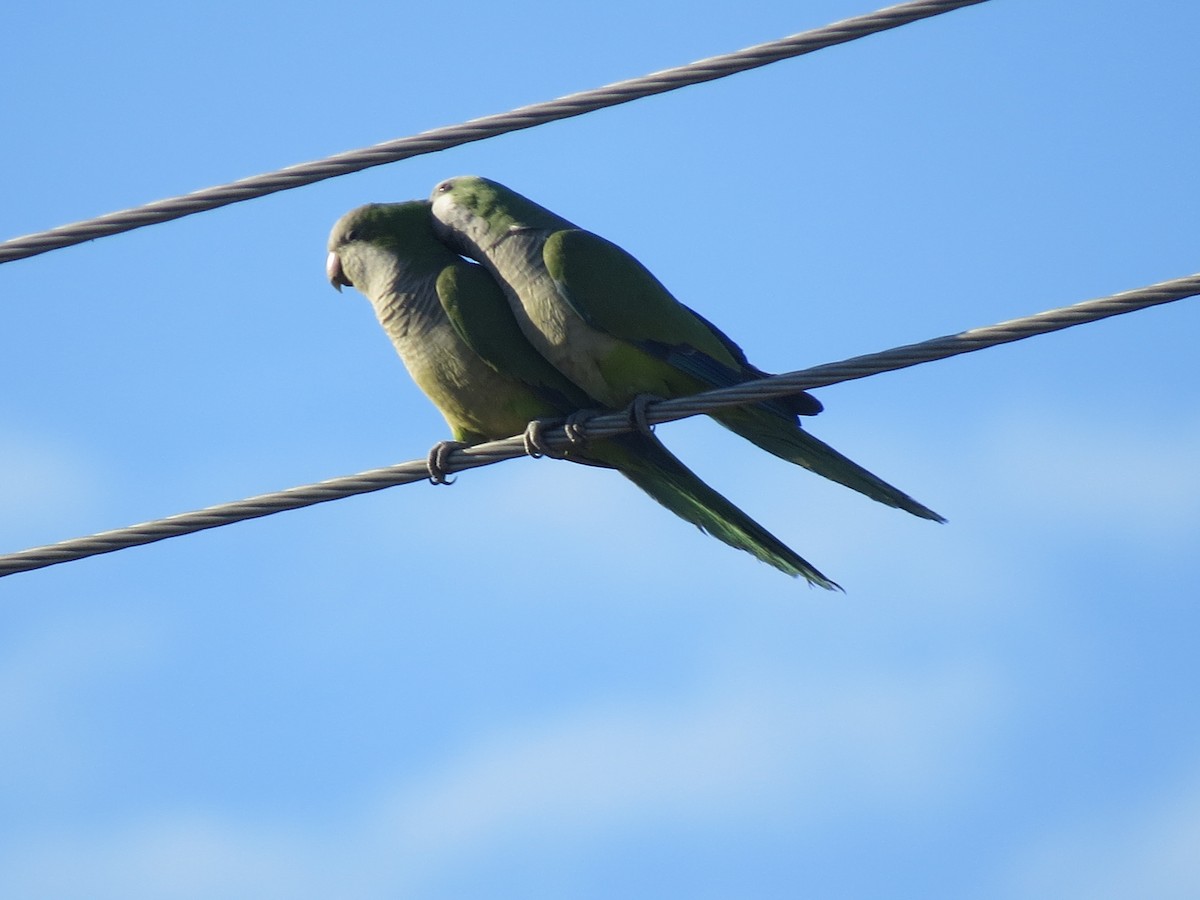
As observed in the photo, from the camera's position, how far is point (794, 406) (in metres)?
5.40

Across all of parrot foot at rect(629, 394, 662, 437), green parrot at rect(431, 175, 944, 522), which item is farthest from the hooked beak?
parrot foot at rect(629, 394, 662, 437)

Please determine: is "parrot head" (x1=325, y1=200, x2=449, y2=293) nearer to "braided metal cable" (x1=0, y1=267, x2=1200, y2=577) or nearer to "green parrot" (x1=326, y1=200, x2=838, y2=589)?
"green parrot" (x1=326, y1=200, x2=838, y2=589)

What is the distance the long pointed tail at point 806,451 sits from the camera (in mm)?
5016

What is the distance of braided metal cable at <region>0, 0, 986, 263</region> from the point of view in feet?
13.0

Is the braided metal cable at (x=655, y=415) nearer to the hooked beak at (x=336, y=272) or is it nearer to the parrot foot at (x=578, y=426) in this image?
the parrot foot at (x=578, y=426)

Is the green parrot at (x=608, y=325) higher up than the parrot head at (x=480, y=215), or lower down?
lower down

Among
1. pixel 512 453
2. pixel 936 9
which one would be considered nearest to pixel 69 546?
pixel 512 453

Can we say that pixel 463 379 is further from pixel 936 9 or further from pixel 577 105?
pixel 936 9

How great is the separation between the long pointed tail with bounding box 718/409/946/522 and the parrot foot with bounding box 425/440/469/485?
3.04 ft

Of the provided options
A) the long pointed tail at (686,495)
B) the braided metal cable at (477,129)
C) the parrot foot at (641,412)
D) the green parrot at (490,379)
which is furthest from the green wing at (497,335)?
the braided metal cable at (477,129)

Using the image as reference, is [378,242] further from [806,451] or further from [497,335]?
[806,451]

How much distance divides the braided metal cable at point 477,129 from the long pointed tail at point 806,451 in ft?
4.98

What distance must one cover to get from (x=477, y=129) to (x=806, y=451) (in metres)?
1.73

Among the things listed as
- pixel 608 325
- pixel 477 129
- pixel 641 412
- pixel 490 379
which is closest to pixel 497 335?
pixel 490 379
